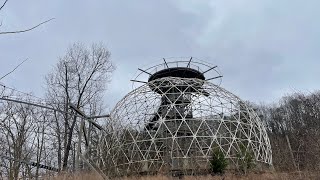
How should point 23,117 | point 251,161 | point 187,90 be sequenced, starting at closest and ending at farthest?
point 251,161
point 23,117
point 187,90

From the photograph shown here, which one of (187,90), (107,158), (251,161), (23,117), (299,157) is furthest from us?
(187,90)

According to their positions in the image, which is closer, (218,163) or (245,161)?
(218,163)

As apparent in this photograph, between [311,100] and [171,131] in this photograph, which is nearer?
[311,100]

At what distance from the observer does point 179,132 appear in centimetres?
2458

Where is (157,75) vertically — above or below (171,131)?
above

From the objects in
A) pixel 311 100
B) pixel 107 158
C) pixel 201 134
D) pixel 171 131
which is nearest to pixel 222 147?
pixel 201 134

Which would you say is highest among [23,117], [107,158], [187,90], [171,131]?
[187,90]

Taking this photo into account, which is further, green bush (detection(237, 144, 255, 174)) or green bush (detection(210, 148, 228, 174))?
green bush (detection(237, 144, 255, 174))

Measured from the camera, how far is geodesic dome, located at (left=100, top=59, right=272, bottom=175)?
2270cm

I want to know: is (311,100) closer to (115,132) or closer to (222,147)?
(222,147)

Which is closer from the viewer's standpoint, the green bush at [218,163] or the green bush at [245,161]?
the green bush at [218,163]

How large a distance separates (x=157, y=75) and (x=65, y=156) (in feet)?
33.4

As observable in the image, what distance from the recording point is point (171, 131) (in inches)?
957

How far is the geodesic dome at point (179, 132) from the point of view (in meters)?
22.7
